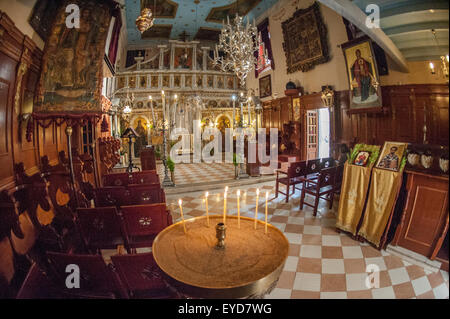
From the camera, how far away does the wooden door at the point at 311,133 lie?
8967mm

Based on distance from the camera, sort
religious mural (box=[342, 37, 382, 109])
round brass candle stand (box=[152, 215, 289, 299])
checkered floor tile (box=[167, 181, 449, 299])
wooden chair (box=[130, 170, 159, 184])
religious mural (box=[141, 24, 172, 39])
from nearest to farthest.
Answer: round brass candle stand (box=[152, 215, 289, 299]) → checkered floor tile (box=[167, 181, 449, 299]) → wooden chair (box=[130, 170, 159, 184]) → religious mural (box=[342, 37, 382, 109]) → religious mural (box=[141, 24, 172, 39])

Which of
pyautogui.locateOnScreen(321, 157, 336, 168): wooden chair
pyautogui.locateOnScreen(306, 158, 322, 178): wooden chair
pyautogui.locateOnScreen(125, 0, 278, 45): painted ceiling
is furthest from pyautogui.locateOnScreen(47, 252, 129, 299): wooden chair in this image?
pyautogui.locateOnScreen(125, 0, 278, 45): painted ceiling

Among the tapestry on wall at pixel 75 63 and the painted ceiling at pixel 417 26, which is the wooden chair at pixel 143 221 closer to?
the tapestry on wall at pixel 75 63

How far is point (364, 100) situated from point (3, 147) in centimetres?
718

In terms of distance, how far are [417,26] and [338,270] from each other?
267 cm

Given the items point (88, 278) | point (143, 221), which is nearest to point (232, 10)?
point (143, 221)

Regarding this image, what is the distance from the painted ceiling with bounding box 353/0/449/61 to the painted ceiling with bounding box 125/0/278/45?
7863mm

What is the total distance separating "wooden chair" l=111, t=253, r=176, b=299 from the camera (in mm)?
1406

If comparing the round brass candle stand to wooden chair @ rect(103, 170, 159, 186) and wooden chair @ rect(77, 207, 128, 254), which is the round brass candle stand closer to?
wooden chair @ rect(77, 207, 128, 254)

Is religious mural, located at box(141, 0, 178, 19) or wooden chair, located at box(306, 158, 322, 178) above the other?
religious mural, located at box(141, 0, 178, 19)

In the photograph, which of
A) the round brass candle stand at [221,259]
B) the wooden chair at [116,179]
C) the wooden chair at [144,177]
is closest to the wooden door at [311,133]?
the wooden chair at [144,177]

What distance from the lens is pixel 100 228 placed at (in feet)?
7.93

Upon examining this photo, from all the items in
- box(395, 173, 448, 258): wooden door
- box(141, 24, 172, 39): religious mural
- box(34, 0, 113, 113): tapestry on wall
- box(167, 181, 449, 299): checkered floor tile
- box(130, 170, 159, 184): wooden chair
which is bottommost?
box(167, 181, 449, 299): checkered floor tile

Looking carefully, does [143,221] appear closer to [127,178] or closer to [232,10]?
[127,178]
